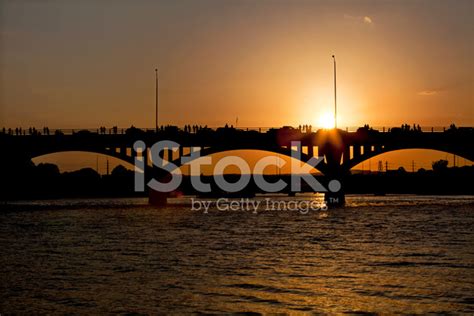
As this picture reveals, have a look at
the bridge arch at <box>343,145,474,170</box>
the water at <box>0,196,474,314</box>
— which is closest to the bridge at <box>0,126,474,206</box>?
the bridge arch at <box>343,145,474,170</box>

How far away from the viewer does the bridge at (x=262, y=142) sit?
112 m

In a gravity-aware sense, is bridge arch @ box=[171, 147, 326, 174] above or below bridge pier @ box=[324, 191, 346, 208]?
above

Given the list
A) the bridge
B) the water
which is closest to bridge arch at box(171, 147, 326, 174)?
the bridge

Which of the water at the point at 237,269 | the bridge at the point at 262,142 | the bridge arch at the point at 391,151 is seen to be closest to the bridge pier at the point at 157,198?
the bridge at the point at 262,142

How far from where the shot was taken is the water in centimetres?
3078

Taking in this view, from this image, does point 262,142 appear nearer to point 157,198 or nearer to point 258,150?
point 258,150

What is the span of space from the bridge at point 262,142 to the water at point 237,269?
40.4 metres


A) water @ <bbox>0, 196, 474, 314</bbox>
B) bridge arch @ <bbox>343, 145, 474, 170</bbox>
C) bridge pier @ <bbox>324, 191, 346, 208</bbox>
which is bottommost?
water @ <bbox>0, 196, 474, 314</bbox>

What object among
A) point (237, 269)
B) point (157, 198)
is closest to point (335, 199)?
point (157, 198)

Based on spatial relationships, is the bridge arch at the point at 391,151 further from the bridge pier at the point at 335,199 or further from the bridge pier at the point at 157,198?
the bridge pier at the point at 157,198

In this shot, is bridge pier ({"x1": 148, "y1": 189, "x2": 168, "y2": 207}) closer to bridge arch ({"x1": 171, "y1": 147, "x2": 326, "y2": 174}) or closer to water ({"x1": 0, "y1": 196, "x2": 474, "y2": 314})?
bridge arch ({"x1": 171, "y1": 147, "x2": 326, "y2": 174})

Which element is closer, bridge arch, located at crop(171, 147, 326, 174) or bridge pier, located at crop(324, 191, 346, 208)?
bridge arch, located at crop(171, 147, 326, 174)

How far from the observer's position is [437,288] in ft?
111

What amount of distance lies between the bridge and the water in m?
40.4
